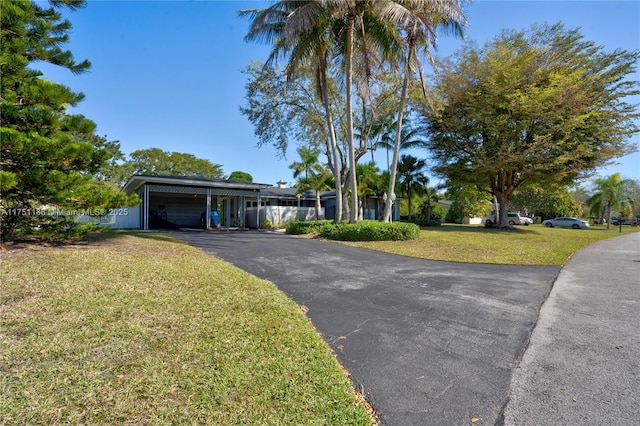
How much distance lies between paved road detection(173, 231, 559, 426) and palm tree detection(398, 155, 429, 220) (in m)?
21.2

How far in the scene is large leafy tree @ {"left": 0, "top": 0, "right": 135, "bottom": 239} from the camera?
673 cm

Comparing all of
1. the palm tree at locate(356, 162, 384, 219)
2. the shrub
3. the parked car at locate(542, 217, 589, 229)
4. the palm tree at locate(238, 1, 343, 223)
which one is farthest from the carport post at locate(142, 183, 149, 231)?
the parked car at locate(542, 217, 589, 229)

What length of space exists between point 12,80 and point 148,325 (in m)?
7.49

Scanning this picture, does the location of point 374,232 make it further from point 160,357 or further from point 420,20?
point 160,357

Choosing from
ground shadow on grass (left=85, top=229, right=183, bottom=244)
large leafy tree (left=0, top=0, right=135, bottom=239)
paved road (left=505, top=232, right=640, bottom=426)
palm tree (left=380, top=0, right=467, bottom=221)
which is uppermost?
palm tree (left=380, top=0, right=467, bottom=221)

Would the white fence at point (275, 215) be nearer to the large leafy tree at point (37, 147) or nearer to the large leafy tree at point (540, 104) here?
the large leafy tree at point (540, 104)

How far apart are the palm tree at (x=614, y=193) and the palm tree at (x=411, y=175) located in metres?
18.7

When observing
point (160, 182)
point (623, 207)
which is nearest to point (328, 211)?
point (160, 182)

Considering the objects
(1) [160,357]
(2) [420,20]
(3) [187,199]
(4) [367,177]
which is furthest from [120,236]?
(4) [367,177]

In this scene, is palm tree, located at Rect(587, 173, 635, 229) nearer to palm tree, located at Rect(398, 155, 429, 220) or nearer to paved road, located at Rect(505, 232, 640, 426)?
palm tree, located at Rect(398, 155, 429, 220)

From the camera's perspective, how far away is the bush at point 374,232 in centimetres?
1289

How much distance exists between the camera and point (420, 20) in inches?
471

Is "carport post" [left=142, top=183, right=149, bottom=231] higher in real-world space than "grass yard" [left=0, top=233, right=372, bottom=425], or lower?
higher

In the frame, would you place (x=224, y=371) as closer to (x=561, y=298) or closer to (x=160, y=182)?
(x=561, y=298)
